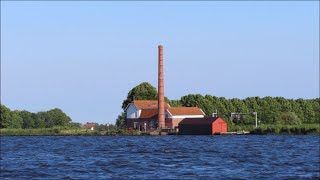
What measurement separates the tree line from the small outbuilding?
1898 centimetres

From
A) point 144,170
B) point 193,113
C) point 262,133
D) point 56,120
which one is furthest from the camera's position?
point 56,120

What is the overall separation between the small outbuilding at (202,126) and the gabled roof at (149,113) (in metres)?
7.63

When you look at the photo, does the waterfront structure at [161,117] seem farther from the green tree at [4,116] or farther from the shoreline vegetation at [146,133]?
the green tree at [4,116]

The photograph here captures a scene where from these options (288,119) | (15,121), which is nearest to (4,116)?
(15,121)

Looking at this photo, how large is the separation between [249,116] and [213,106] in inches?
301

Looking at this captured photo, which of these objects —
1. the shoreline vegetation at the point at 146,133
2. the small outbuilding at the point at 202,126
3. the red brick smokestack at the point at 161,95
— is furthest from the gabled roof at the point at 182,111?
the shoreline vegetation at the point at 146,133

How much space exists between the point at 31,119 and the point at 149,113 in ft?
185

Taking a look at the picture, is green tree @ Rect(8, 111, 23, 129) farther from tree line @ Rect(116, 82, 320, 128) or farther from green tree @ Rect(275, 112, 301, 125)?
green tree @ Rect(275, 112, 301, 125)

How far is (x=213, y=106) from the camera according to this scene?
128m

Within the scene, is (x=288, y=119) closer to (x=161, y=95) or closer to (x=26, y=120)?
(x=161, y=95)

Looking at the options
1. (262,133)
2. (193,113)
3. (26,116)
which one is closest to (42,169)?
(262,133)


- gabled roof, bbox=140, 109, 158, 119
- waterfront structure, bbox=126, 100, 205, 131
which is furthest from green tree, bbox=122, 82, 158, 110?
gabled roof, bbox=140, 109, 158, 119

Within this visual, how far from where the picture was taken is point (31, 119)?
521 ft

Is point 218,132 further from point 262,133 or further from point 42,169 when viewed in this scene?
point 42,169
